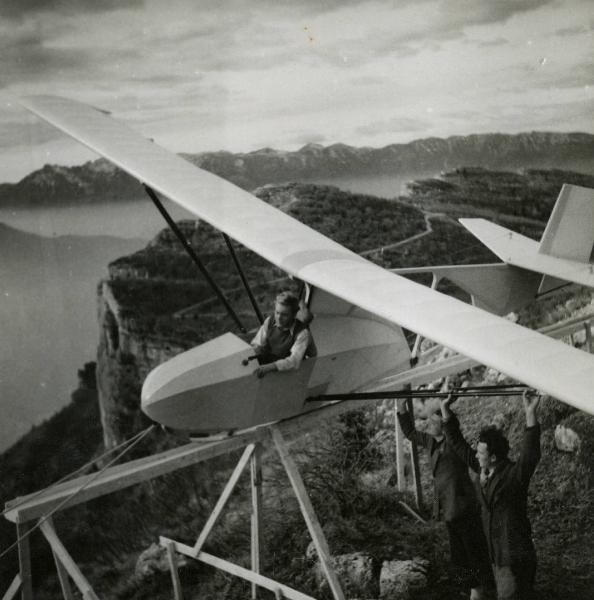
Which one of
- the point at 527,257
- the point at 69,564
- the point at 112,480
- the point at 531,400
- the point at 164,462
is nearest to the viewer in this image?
the point at 69,564

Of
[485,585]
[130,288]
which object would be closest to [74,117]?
[130,288]

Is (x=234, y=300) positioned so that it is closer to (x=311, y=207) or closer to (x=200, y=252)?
(x=200, y=252)

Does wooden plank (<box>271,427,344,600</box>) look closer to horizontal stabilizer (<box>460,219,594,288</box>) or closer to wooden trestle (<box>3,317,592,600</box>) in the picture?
wooden trestle (<box>3,317,592,600</box>)

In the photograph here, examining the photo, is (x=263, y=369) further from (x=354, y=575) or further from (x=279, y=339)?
(x=354, y=575)

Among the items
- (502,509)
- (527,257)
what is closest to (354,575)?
(502,509)

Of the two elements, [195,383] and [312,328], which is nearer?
[195,383]

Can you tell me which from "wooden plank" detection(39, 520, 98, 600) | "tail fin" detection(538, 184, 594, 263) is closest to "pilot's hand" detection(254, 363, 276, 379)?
"wooden plank" detection(39, 520, 98, 600)
